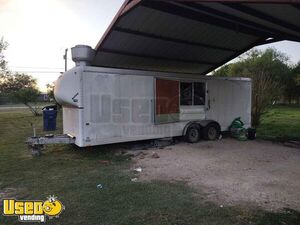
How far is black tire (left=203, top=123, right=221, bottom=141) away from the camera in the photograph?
32.4 feet

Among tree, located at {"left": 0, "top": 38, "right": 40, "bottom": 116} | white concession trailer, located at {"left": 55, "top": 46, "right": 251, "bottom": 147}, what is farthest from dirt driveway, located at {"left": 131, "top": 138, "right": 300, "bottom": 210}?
tree, located at {"left": 0, "top": 38, "right": 40, "bottom": 116}

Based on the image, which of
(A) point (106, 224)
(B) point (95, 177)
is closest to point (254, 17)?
(B) point (95, 177)

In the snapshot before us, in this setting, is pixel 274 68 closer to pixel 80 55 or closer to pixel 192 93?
pixel 192 93

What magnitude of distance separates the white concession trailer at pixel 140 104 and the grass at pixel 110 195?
3.50 ft

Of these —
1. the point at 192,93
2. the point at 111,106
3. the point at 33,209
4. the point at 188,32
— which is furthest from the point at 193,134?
the point at 33,209

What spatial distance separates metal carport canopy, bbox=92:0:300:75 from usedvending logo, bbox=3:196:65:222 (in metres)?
4.66

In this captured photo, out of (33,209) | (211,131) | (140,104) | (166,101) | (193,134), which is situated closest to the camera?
(33,209)

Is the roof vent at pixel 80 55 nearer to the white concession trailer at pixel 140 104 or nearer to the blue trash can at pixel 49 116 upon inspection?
the white concession trailer at pixel 140 104

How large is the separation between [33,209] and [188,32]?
7.41 meters

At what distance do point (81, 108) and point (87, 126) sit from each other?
1.75ft

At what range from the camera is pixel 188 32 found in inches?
365

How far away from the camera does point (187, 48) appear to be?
1087 cm

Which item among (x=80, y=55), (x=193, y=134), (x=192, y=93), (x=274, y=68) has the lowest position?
(x=193, y=134)

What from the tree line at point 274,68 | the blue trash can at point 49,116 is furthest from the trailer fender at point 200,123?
the tree line at point 274,68
